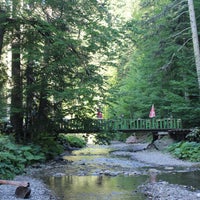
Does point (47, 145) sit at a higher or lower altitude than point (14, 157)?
higher

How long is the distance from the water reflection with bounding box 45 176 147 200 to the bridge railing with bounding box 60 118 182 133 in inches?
219

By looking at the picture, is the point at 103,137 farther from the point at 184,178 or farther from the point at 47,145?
the point at 184,178

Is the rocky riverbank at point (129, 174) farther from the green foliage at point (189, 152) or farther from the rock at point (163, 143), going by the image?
the rock at point (163, 143)

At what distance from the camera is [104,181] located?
9.88 metres

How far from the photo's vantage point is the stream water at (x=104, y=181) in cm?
793

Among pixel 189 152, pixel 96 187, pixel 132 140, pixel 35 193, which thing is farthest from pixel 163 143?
pixel 35 193

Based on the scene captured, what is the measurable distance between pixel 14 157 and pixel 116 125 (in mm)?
9708

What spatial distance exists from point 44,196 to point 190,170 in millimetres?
6348

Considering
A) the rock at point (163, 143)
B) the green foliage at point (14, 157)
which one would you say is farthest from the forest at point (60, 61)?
the rock at point (163, 143)

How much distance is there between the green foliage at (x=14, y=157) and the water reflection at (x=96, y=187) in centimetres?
124

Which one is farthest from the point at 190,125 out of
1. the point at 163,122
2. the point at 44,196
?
the point at 44,196

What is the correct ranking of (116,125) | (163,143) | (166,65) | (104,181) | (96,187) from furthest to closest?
1. (163,143)
2. (116,125)
3. (166,65)
4. (104,181)
5. (96,187)

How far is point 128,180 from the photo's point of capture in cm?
1003

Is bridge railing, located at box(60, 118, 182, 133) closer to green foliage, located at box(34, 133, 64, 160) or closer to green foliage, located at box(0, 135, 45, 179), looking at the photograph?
green foliage, located at box(34, 133, 64, 160)
